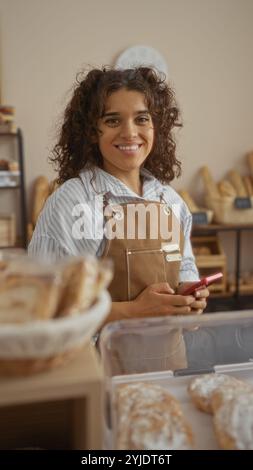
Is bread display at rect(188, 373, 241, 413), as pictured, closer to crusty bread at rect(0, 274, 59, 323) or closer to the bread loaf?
crusty bread at rect(0, 274, 59, 323)

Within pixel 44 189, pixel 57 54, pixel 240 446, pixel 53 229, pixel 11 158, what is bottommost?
pixel 240 446

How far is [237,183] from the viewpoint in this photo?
3801mm

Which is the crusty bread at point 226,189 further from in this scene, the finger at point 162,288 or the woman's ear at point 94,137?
the finger at point 162,288

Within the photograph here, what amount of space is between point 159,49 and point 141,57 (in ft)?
0.53

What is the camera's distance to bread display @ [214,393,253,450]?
0.76 metres

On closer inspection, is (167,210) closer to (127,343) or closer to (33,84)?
(127,343)

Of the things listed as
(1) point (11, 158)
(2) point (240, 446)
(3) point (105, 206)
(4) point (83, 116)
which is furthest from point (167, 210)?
(1) point (11, 158)

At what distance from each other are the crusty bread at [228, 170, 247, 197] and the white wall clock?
1015 millimetres

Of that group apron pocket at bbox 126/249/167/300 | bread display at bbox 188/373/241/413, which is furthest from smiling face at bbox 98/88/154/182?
bread display at bbox 188/373/241/413

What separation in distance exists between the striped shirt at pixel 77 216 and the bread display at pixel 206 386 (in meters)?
0.53

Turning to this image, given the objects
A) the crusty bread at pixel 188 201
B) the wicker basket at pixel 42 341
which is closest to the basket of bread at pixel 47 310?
the wicker basket at pixel 42 341

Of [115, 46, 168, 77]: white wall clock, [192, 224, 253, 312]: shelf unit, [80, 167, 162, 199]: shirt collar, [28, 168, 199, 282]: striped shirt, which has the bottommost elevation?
[192, 224, 253, 312]: shelf unit

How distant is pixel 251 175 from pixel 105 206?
284 cm

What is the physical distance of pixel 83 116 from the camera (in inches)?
60.6
